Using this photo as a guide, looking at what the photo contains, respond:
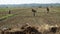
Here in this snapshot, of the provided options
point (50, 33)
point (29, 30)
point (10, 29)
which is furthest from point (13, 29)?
point (50, 33)

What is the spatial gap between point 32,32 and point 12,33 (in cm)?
283

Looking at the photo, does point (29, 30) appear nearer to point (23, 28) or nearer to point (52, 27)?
point (23, 28)

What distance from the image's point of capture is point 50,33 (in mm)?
33469

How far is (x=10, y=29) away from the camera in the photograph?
112 ft

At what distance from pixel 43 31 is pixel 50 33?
1.15m

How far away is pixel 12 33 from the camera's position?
32656mm

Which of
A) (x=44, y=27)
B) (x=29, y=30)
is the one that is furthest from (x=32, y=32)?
(x=44, y=27)

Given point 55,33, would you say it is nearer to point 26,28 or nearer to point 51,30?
point 51,30

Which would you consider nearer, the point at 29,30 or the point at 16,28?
the point at 29,30

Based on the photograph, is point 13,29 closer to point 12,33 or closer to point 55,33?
point 12,33

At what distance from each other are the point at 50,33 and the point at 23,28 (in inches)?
156

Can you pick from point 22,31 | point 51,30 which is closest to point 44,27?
point 51,30

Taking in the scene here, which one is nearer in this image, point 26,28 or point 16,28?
point 26,28

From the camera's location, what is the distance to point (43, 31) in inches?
1302
